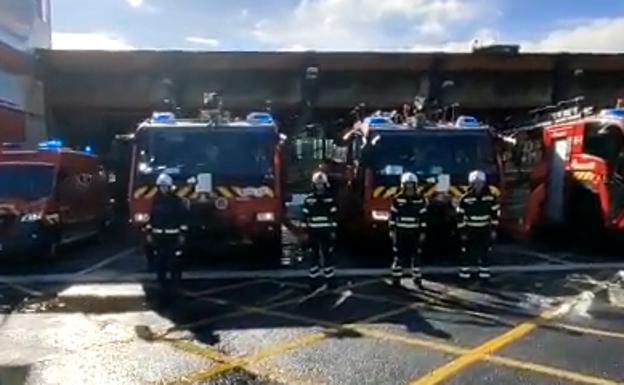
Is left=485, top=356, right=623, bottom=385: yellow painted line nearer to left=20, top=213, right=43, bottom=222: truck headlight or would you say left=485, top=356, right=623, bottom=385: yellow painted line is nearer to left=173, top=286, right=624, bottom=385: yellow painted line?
left=173, top=286, right=624, bottom=385: yellow painted line

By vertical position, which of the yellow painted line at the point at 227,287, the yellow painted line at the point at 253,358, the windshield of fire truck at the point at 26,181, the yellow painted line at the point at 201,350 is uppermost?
the windshield of fire truck at the point at 26,181

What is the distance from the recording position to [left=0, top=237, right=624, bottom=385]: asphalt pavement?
6.81 meters

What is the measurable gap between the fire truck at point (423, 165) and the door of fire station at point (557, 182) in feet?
8.11

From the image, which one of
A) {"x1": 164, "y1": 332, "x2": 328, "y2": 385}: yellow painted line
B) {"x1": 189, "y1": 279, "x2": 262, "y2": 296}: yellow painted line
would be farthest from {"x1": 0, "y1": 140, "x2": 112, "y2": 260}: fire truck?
{"x1": 164, "y1": 332, "x2": 328, "y2": 385}: yellow painted line

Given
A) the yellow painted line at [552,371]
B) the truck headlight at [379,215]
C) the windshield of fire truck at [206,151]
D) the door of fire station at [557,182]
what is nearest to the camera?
the yellow painted line at [552,371]

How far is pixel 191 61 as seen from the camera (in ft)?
77.3

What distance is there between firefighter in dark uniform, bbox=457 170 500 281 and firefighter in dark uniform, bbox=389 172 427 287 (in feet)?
1.96

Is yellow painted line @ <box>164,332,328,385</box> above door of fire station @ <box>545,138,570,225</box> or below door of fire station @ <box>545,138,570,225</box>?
below

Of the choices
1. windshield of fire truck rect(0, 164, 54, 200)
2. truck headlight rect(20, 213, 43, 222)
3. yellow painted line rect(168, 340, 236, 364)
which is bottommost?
yellow painted line rect(168, 340, 236, 364)

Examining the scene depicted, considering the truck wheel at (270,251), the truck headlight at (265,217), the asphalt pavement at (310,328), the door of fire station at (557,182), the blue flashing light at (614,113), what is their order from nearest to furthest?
the asphalt pavement at (310,328) < the truck headlight at (265,217) < the truck wheel at (270,251) < the blue flashing light at (614,113) < the door of fire station at (557,182)

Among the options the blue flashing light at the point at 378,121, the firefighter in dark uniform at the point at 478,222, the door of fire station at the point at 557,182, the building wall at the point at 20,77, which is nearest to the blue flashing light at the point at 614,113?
the door of fire station at the point at 557,182

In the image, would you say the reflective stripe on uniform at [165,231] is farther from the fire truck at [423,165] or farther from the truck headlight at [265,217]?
the fire truck at [423,165]

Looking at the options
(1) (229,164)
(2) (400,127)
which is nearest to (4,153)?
(1) (229,164)

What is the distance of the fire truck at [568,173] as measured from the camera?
13688 millimetres
